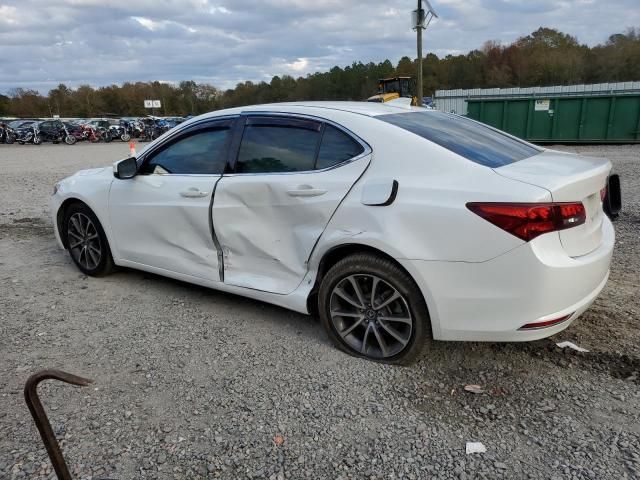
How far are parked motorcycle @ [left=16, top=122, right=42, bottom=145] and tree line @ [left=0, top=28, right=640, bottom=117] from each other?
1143 inches

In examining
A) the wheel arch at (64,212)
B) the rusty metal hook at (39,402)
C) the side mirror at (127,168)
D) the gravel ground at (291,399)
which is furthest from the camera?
the wheel arch at (64,212)

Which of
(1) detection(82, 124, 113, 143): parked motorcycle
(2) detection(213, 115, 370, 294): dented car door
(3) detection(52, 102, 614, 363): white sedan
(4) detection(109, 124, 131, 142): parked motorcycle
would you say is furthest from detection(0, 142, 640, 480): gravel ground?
(4) detection(109, 124, 131, 142): parked motorcycle

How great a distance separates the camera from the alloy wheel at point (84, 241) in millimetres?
4844

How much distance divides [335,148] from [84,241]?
2.94 meters

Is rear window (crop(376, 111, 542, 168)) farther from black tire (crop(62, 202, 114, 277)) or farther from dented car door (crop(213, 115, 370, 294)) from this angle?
black tire (crop(62, 202, 114, 277))

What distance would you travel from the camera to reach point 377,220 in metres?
3.00

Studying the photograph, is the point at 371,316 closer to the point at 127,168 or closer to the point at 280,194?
the point at 280,194

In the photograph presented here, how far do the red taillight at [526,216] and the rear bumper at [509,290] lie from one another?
6 centimetres

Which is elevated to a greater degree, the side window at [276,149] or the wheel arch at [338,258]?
the side window at [276,149]

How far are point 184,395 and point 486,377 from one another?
1.81m

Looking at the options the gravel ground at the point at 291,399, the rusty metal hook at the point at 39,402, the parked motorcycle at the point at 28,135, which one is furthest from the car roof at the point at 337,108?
the parked motorcycle at the point at 28,135

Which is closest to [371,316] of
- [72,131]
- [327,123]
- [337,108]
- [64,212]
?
[327,123]

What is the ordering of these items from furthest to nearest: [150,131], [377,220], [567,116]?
[150,131]
[567,116]
[377,220]

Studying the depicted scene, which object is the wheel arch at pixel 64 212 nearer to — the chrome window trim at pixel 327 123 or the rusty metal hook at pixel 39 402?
the chrome window trim at pixel 327 123
